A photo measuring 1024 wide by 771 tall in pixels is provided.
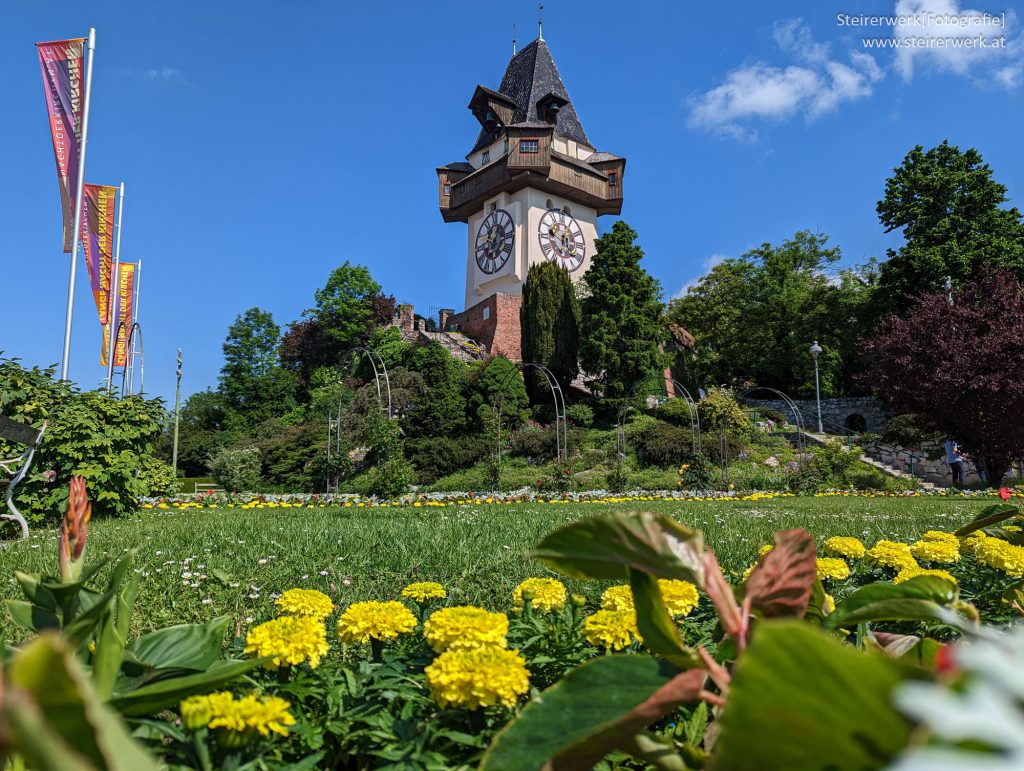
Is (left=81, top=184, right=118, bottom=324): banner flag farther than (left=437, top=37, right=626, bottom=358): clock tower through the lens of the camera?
No

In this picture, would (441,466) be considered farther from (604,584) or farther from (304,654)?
(304,654)

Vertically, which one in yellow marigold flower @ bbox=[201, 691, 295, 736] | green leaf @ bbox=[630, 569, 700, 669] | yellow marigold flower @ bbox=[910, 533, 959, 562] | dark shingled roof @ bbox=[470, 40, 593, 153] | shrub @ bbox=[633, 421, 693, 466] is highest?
dark shingled roof @ bbox=[470, 40, 593, 153]

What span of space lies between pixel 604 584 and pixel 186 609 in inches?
74.9

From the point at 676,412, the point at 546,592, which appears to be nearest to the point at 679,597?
the point at 546,592

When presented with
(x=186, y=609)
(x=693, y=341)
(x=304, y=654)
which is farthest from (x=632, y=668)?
(x=693, y=341)

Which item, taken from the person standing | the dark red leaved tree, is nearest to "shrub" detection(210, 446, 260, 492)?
the dark red leaved tree

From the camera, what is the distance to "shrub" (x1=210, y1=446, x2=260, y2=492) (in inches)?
653

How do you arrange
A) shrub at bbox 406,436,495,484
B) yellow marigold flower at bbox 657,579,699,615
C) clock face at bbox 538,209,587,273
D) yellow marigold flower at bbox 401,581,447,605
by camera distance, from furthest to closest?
1. clock face at bbox 538,209,587,273
2. shrub at bbox 406,436,495,484
3. yellow marigold flower at bbox 401,581,447,605
4. yellow marigold flower at bbox 657,579,699,615

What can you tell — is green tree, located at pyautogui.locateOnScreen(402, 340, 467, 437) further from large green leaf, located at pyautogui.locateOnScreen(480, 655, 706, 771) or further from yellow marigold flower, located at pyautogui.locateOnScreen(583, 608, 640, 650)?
large green leaf, located at pyautogui.locateOnScreen(480, 655, 706, 771)

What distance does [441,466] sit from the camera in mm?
18359

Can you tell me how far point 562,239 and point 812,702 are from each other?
33756 mm

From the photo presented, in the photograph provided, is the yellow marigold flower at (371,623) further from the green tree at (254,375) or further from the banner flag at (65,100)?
the green tree at (254,375)

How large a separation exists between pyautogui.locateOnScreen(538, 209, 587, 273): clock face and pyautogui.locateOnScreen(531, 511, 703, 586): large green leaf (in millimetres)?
32238

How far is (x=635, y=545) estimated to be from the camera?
0.60 m
